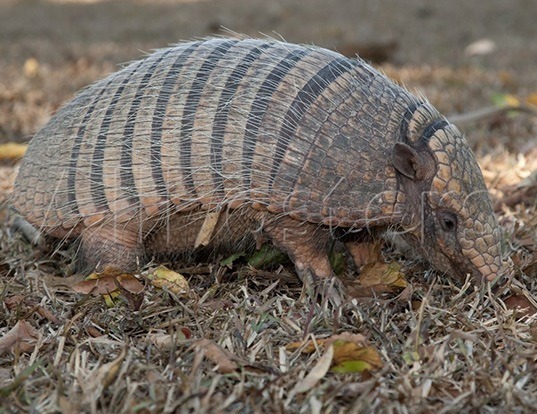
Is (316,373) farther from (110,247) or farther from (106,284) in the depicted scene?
(110,247)

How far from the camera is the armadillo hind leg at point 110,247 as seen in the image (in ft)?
12.2

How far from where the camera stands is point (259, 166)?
3.44m

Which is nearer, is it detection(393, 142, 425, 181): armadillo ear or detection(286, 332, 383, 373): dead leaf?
detection(286, 332, 383, 373): dead leaf

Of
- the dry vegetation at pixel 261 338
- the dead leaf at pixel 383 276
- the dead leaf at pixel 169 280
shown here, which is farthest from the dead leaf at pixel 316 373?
the dead leaf at pixel 169 280

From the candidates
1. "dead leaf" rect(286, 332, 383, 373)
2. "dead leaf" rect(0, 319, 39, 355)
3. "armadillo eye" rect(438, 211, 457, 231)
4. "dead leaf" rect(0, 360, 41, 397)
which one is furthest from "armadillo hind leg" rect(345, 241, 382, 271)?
"dead leaf" rect(0, 360, 41, 397)

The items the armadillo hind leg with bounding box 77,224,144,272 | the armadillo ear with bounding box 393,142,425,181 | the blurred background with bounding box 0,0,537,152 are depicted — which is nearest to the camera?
the armadillo ear with bounding box 393,142,425,181

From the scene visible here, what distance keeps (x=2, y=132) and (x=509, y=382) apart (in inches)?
194

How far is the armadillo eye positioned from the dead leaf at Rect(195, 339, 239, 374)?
47.3 inches

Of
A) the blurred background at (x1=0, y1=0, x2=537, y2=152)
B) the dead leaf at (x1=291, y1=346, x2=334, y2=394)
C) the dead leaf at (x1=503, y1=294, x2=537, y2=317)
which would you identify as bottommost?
the blurred background at (x1=0, y1=0, x2=537, y2=152)

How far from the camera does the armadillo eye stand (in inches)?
134

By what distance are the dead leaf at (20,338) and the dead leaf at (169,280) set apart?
0.62 metres

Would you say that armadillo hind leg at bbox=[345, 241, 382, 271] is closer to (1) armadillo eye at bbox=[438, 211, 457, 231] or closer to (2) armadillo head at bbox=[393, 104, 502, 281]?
(2) armadillo head at bbox=[393, 104, 502, 281]

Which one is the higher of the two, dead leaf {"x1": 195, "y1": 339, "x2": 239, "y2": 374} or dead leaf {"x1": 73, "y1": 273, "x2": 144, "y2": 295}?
dead leaf {"x1": 195, "y1": 339, "x2": 239, "y2": 374}

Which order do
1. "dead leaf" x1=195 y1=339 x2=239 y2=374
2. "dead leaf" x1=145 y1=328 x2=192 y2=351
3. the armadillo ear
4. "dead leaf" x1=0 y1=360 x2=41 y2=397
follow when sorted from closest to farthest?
1. "dead leaf" x1=0 y1=360 x2=41 y2=397
2. "dead leaf" x1=195 y1=339 x2=239 y2=374
3. "dead leaf" x1=145 y1=328 x2=192 y2=351
4. the armadillo ear
